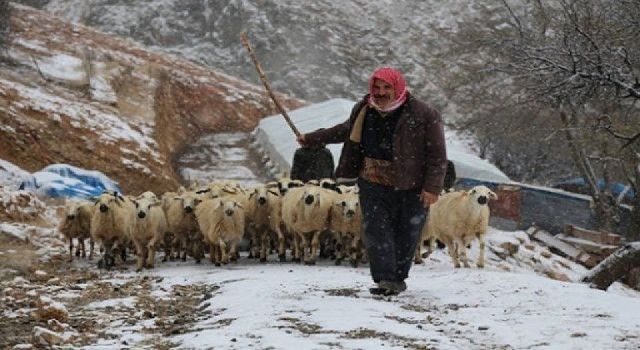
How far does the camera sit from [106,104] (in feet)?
82.5

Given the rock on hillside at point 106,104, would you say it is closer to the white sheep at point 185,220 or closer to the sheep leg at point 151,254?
the white sheep at point 185,220

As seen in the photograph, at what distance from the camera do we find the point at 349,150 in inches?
243

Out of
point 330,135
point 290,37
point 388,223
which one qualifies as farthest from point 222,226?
point 290,37

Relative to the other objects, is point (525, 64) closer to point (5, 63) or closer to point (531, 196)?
point (531, 196)

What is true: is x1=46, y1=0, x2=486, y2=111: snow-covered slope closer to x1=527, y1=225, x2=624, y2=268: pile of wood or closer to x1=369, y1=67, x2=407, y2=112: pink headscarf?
x1=527, y1=225, x2=624, y2=268: pile of wood

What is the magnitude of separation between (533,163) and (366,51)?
1604 centimetres

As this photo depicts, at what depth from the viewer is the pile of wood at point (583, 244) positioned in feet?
60.8

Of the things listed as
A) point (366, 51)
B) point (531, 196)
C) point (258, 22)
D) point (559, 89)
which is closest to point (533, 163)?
point (531, 196)

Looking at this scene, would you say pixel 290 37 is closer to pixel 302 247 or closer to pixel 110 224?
pixel 302 247

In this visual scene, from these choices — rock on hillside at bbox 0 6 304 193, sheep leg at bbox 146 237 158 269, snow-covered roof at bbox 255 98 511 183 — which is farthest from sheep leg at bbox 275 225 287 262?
snow-covered roof at bbox 255 98 511 183

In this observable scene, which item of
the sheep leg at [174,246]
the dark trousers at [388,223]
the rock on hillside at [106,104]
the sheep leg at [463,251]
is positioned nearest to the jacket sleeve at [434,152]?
the dark trousers at [388,223]

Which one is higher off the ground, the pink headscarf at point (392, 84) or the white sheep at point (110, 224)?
the pink headscarf at point (392, 84)

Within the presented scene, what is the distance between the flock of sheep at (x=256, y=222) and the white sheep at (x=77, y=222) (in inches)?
0.6

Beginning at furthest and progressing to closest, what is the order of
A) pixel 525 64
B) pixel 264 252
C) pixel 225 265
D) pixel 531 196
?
pixel 531 196 < pixel 264 252 < pixel 225 265 < pixel 525 64
